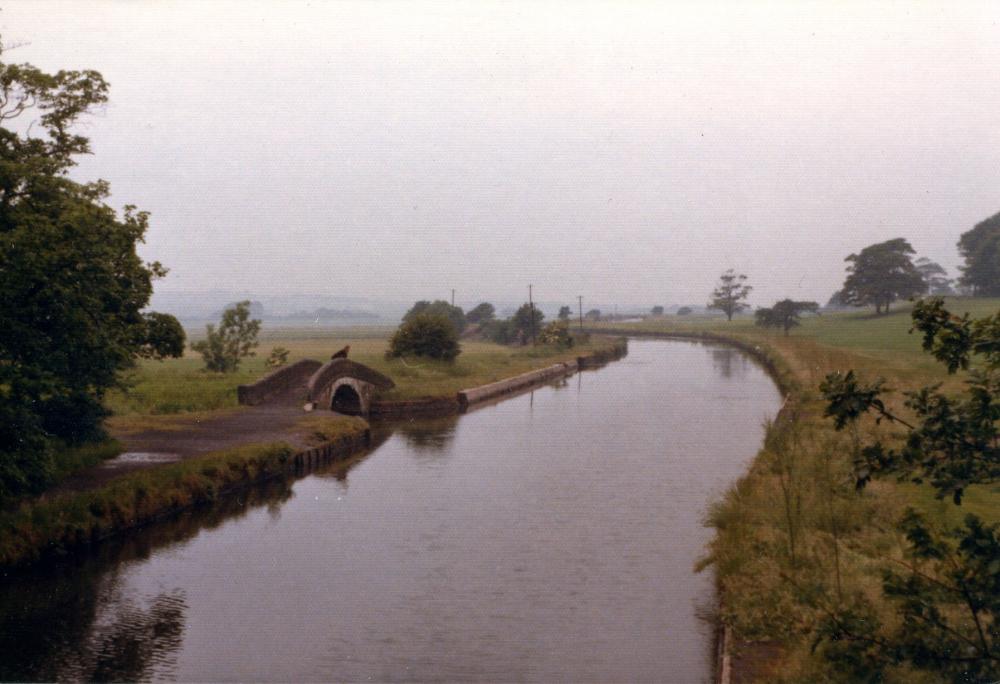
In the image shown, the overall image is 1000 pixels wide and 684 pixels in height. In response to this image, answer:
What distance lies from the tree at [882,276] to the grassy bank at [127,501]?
90.7 metres

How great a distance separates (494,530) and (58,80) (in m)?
14.3

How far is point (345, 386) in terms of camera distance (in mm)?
42000

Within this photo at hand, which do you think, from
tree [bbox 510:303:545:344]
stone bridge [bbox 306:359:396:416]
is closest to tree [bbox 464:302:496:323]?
tree [bbox 510:303:545:344]

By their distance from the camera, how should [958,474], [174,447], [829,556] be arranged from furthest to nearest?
[174,447]
[829,556]
[958,474]

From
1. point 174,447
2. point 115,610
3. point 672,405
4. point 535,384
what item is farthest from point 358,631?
point 535,384

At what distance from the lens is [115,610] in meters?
15.0

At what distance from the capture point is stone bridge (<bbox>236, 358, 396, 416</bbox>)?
3709cm

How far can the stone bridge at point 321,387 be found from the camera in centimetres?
3709

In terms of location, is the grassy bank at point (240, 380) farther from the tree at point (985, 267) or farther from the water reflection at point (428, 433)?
the tree at point (985, 267)

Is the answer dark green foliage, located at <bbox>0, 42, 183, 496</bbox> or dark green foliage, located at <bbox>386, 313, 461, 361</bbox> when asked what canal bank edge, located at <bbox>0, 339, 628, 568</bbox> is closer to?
dark green foliage, located at <bbox>0, 42, 183, 496</bbox>

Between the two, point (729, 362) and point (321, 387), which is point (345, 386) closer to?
point (321, 387)

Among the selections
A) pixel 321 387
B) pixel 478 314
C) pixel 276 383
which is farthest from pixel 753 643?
pixel 478 314

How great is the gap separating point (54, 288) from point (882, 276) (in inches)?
3992

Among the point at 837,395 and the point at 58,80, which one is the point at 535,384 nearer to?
the point at 58,80
